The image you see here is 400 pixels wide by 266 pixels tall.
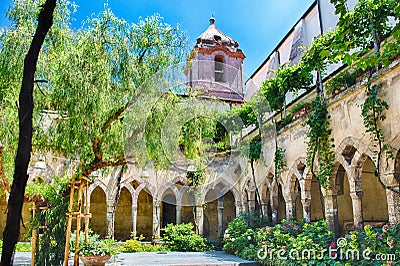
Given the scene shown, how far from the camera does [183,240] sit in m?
13.1

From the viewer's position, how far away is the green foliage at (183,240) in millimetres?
13109

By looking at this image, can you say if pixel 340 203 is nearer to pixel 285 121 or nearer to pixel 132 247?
pixel 285 121

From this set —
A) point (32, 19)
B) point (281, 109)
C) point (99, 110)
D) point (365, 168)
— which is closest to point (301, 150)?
point (281, 109)

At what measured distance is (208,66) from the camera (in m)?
8.98

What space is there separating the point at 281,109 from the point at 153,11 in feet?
17.6

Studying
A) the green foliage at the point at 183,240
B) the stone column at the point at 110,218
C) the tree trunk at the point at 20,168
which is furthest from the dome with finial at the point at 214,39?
the tree trunk at the point at 20,168

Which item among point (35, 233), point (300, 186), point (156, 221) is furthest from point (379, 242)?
point (156, 221)

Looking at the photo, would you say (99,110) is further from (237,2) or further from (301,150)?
(301,150)

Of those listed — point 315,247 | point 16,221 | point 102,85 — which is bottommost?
point 315,247

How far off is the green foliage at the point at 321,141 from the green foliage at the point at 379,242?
1.98 m

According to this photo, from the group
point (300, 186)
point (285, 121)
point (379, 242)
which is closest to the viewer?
point (379, 242)

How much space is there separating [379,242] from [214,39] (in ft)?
46.3

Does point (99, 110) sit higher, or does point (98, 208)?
point (99, 110)

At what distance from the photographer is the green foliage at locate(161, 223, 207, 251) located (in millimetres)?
13109
